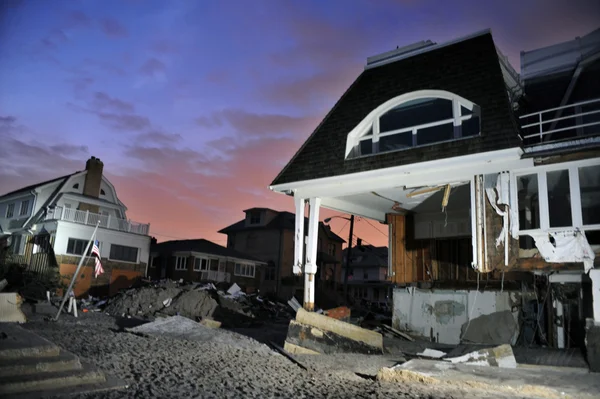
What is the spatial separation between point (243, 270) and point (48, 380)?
3861 cm

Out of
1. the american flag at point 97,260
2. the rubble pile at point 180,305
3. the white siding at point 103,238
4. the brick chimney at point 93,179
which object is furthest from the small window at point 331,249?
the american flag at point 97,260

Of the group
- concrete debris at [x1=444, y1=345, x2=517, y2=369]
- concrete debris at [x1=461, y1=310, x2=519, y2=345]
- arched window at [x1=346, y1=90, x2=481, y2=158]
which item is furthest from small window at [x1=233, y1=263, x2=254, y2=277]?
concrete debris at [x1=444, y1=345, x2=517, y2=369]

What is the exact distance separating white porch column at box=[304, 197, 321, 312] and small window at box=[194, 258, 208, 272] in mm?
28684

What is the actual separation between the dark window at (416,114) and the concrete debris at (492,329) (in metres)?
7.17

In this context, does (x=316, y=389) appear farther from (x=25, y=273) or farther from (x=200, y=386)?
(x=25, y=273)

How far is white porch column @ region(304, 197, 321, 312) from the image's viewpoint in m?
12.6

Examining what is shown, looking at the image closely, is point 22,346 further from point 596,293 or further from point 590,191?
point 590,191

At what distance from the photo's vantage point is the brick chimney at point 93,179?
35.2 meters

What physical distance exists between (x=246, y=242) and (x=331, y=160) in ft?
120

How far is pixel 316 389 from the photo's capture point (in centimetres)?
684

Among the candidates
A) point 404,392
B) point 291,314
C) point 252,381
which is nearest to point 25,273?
point 291,314

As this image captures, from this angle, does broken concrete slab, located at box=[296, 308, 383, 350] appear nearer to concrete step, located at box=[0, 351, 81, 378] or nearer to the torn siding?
the torn siding

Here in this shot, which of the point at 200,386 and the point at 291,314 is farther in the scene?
the point at 291,314

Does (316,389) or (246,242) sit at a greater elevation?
(246,242)
